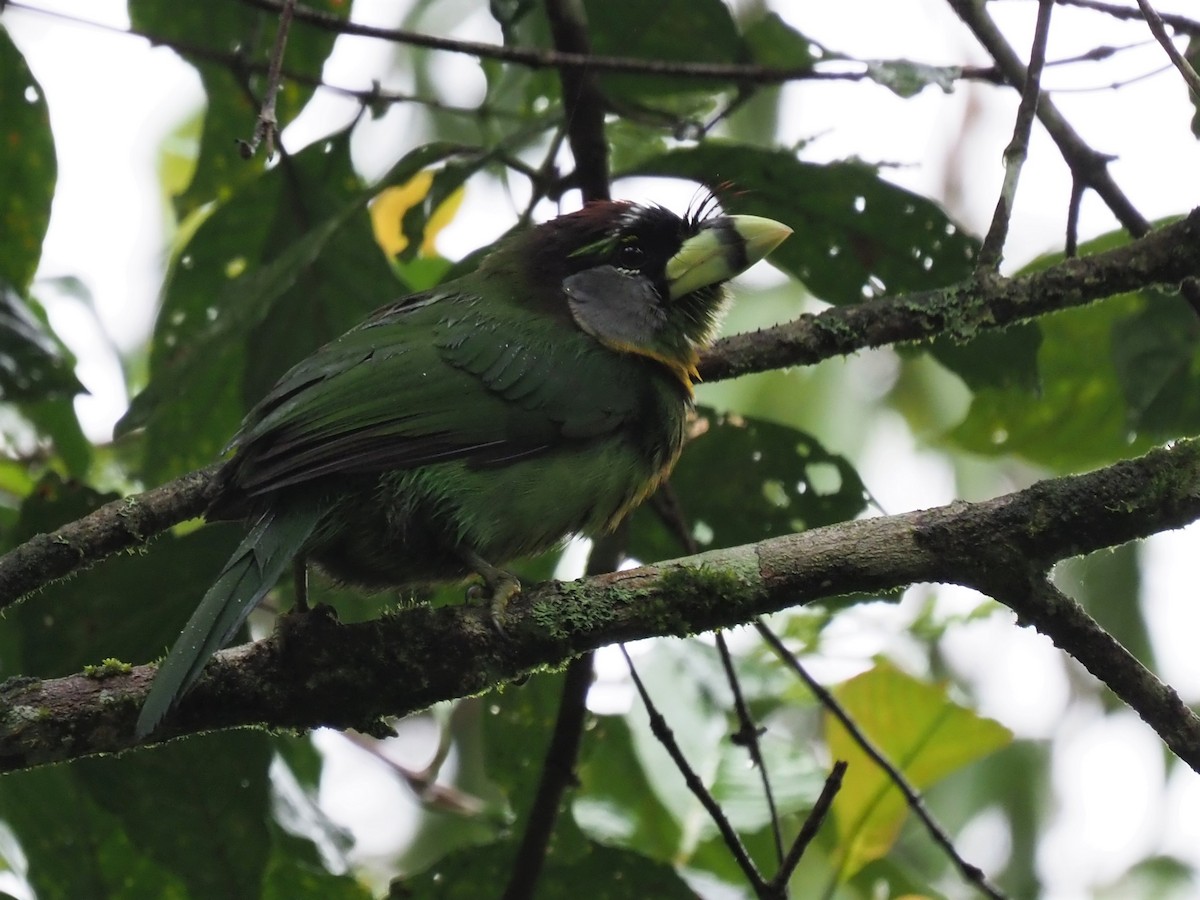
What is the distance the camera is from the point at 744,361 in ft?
10.2

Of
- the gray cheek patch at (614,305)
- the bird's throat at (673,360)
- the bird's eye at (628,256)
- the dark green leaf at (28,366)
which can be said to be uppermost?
the bird's eye at (628,256)

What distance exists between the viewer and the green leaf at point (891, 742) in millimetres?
3656

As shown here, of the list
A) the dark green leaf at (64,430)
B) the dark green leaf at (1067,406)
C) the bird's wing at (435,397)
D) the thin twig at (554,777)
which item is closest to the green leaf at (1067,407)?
the dark green leaf at (1067,406)

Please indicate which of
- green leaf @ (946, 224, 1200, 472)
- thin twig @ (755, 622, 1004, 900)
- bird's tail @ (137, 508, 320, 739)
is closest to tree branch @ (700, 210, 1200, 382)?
green leaf @ (946, 224, 1200, 472)

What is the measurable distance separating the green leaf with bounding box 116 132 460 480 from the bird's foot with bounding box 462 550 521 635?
0.96 metres

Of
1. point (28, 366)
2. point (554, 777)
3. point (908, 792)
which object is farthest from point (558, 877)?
point (28, 366)

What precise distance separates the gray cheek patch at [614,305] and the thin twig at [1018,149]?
2.72ft

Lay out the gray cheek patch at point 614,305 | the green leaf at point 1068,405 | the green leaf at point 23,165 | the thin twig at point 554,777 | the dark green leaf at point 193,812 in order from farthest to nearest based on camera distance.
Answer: the green leaf at point 1068,405 → the green leaf at point 23,165 → the gray cheek patch at point 614,305 → the thin twig at point 554,777 → the dark green leaf at point 193,812

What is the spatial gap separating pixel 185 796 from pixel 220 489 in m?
0.74

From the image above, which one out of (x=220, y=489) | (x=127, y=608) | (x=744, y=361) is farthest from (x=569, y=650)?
(x=127, y=608)

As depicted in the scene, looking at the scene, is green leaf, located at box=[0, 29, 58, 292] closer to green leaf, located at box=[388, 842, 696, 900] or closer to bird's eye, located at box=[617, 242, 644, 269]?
bird's eye, located at box=[617, 242, 644, 269]

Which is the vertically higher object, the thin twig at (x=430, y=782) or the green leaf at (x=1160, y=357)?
the green leaf at (x=1160, y=357)

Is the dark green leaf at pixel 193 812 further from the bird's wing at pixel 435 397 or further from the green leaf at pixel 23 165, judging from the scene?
the green leaf at pixel 23 165

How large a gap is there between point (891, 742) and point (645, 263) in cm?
152
